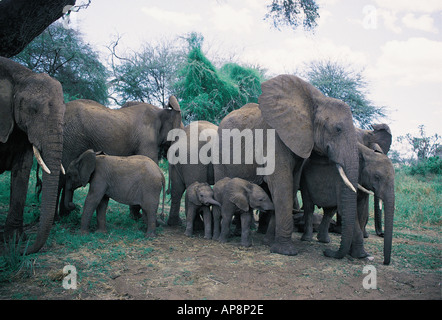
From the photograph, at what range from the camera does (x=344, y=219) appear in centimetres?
479

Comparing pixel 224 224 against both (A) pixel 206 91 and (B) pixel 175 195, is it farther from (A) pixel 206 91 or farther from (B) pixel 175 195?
(A) pixel 206 91

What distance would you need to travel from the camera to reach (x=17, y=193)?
5207 mm

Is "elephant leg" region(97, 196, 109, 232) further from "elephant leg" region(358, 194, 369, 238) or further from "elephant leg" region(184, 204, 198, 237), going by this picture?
"elephant leg" region(358, 194, 369, 238)

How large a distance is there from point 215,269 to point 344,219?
182cm

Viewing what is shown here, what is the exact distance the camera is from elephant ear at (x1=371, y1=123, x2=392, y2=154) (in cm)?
694

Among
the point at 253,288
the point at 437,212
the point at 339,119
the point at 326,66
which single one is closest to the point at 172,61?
the point at 326,66

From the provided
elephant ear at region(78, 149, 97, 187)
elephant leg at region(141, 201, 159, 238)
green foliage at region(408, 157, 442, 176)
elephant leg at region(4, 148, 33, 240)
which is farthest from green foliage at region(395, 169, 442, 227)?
elephant leg at region(4, 148, 33, 240)

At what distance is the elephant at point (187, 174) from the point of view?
7090 mm

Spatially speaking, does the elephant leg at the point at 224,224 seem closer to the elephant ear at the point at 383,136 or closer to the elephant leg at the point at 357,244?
the elephant leg at the point at 357,244

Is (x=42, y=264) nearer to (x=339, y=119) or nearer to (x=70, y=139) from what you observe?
(x=70, y=139)

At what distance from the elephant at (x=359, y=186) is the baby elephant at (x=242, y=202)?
793 mm

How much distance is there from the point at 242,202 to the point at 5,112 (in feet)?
11.3

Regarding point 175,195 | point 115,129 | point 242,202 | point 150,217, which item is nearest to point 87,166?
point 150,217

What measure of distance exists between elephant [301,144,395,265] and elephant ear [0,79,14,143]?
4.31 meters
